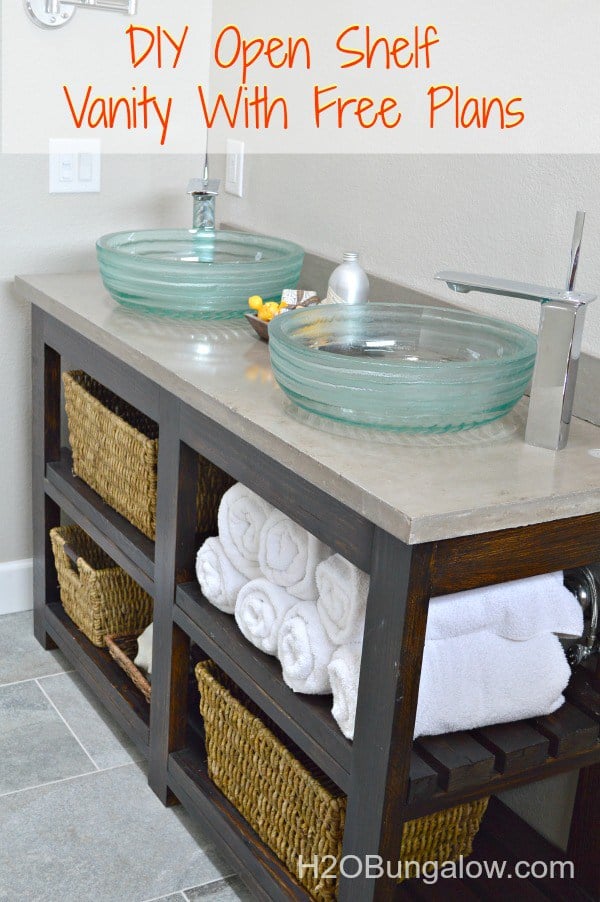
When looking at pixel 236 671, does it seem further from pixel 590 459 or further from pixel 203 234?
pixel 203 234

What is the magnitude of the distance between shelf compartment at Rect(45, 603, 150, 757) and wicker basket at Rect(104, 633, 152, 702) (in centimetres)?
2

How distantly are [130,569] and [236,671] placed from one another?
0.41 metres

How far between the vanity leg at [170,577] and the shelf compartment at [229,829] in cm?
5

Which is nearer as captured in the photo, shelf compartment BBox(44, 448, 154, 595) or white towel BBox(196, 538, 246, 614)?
white towel BBox(196, 538, 246, 614)

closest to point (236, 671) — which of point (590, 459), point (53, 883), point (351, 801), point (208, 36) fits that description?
point (351, 801)

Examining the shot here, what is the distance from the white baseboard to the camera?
2502mm

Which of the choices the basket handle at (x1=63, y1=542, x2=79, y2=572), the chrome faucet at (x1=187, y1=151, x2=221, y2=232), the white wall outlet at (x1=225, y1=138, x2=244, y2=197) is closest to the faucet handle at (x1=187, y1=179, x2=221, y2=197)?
the chrome faucet at (x1=187, y1=151, x2=221, y2=232)

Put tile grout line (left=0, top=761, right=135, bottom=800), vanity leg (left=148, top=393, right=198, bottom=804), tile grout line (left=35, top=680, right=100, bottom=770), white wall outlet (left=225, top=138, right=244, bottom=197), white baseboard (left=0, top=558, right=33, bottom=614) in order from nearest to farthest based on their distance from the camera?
vanity leg (left=148, top=393, right=198, bottom=804), tile grout line (left=0, top=761, right=135, bottom=800), tile grout line (left=35, top=680, right=100, bottom=770), white wall outlet (left=225, top=138, right=244, bottom=197), white baseboard (left=0, top=558, right=33, bottom=614)

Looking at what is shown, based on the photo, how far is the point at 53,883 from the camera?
1.67 metres

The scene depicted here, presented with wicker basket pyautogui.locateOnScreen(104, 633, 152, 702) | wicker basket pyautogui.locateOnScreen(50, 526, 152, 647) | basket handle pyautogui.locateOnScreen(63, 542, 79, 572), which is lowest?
wicker basket pyautogui.locateOnScreen(104, 633, 152, 702)

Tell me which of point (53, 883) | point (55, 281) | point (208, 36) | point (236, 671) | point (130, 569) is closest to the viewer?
point (236, 671)

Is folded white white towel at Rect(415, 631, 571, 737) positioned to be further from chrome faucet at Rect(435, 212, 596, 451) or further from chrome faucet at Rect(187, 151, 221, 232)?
chrome faucet at Rect(187, 151, 221, 232)

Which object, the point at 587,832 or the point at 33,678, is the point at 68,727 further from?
the point at 587,832

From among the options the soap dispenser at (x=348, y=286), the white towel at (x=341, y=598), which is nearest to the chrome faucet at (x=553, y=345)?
the white towel at (x=341, y=598)
